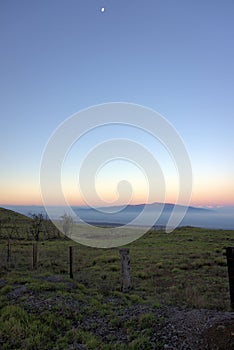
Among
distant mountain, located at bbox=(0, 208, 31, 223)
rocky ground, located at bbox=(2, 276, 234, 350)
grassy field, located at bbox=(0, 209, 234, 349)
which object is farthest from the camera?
distant mountain, located at bbox=(0, 208, 31, 223)

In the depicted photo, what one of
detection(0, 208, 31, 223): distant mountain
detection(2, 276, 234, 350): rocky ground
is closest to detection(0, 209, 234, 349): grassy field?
detection(2, 276, 234, 350): rocky ground

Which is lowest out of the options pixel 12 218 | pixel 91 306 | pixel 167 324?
pixel 91 306

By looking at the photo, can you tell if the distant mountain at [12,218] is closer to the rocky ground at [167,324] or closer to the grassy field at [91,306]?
the grassy field at [91,306]

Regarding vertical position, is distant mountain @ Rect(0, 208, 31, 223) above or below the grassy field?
above

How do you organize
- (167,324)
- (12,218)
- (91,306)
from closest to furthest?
1. (167,324)
2. (91,306)
3. (12,218)

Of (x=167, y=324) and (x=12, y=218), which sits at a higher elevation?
(x=12, y=218)

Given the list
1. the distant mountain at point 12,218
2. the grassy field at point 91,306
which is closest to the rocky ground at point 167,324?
the grassy field at point 91,306

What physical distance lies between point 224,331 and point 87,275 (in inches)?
388

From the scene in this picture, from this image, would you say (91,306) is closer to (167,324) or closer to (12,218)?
(167,324)

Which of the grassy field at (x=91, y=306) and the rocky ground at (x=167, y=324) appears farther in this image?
the grassy field at (x=91, y=306)

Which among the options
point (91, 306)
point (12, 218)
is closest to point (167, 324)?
point (91, 306)

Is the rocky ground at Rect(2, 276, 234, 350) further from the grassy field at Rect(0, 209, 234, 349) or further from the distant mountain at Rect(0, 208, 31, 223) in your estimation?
the distant mountain at Rect(0, 208, 31, 223)

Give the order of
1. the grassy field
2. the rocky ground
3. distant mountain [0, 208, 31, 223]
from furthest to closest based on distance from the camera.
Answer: distant mountain [0, 208, 31, 223] → the grassy field → the rocky ground

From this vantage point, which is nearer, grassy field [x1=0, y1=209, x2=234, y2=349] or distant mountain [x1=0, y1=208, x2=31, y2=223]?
grassy field [x1=0, y1=209, x2=234, y2=349]
